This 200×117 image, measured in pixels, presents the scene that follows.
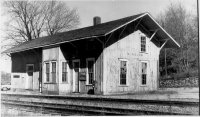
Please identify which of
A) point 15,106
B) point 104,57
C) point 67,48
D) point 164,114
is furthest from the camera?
point 67,48

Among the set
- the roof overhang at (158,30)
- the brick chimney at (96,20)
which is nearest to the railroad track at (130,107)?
the roof overhang at (158,30)

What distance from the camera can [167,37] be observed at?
19.2 metres

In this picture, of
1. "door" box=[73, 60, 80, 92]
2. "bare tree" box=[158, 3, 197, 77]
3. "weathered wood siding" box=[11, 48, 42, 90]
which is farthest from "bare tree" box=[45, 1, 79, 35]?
"bare tree" box=[158, 3, 197, 77]

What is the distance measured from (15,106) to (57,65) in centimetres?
730

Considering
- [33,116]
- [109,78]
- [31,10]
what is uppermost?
[31,10]

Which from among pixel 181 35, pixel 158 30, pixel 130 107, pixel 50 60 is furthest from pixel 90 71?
pixel 130 107

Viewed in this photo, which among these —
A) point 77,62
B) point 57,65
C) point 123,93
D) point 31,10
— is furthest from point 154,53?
point 31,10

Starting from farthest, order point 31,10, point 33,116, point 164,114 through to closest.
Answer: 1. point 31,10
2. point 33,116
3. point 164,114

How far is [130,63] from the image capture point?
18031 millimetres

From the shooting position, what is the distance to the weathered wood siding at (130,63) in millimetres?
16875

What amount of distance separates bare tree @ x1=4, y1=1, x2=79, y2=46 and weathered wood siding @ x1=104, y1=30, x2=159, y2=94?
4663 mm

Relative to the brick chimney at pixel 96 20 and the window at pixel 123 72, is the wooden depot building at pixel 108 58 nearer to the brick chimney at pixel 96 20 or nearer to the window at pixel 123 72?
the window at pixel 123 72

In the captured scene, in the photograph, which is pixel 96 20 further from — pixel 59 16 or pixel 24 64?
pixel 59 16

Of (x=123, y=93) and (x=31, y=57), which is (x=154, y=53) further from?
(x=31, y=57)
